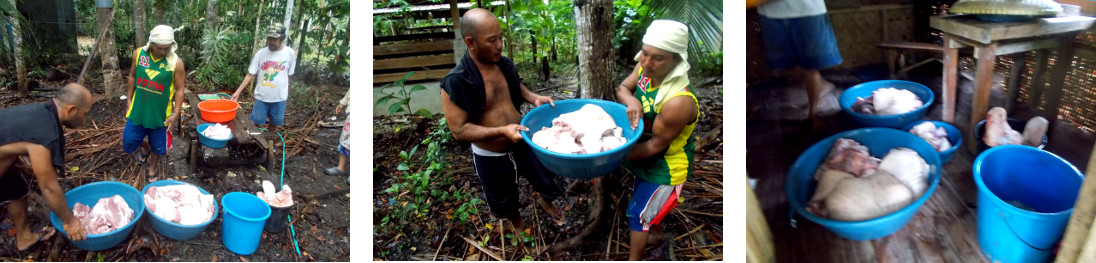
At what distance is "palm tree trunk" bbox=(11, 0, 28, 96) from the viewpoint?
2334mm

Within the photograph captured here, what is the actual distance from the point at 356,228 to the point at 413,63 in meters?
0.70

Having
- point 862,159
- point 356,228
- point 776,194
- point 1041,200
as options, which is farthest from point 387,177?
point 1041,200

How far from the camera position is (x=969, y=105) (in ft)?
6.48

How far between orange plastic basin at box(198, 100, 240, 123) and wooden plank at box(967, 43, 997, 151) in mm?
2663

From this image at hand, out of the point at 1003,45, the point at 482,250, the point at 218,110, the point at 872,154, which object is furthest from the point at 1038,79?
the point at 218,110

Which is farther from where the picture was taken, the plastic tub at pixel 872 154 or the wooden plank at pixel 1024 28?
the plastic tub at pixel 872 154

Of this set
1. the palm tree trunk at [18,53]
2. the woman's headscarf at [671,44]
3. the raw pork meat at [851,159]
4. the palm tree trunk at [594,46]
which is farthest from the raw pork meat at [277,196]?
the raw pork meat at [851,159]

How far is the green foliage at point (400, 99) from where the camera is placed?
2.44 m

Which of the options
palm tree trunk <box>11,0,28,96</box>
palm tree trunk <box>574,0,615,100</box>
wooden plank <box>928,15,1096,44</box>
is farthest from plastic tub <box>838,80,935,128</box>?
palm tree trunk <box>11,0,28,96</box>

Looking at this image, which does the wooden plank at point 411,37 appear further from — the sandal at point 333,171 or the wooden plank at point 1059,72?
the wooden plank at point 1059,72

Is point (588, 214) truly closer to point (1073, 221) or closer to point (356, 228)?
point (356, 228)

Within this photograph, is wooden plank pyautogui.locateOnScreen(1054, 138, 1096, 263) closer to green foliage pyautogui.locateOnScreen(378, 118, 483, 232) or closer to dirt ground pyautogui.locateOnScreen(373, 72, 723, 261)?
dirt ground pyautogui.locateOnScreen(373, 72, 723, 261)

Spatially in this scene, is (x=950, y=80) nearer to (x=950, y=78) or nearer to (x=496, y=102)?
(x=950, y=78)

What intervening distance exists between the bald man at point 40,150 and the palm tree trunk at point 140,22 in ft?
0.93
